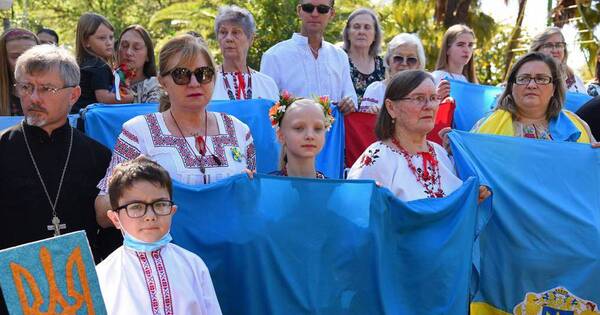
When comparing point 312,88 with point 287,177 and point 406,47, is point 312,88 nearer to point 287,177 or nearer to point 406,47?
point 406,47

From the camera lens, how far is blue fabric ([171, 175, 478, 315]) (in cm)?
447

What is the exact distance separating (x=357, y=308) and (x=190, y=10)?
1560 centimetres

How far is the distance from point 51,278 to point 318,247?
4.97 ft

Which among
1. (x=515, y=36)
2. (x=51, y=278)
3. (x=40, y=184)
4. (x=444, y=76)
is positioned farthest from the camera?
(x=515, y=36)

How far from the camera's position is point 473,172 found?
5.14 m

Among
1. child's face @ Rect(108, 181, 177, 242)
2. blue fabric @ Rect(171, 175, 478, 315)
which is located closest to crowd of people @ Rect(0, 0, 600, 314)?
child's face @ Rect(108, 181, 177, 242)

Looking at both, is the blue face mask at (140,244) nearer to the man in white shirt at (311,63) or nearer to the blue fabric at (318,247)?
the blue fabric at (318,247)

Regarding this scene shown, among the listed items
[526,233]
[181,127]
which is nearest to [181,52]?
[181,127]

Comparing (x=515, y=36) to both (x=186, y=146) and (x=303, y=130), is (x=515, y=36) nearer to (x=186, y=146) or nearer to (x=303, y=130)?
(x=303, y=130)

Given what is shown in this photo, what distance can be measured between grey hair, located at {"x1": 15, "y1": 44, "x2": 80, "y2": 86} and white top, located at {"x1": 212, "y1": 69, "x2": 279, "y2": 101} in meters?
1.84

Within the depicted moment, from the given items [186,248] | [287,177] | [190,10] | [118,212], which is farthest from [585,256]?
[190,10]

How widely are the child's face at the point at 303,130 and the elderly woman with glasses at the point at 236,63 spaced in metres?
1.32

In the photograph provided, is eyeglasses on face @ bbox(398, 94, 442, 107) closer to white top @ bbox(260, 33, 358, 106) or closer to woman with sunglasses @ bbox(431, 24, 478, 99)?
white top @ bbox(260, 33, 358, 106)

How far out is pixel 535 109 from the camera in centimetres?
588
